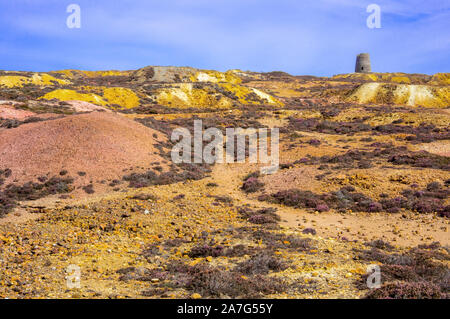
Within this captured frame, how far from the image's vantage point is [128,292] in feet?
22.4

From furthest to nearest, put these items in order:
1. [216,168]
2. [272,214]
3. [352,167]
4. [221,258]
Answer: [216,168] → [352,167] → [272,214] → [221,258]

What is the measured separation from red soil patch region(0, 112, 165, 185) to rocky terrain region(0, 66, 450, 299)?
0.33 ft

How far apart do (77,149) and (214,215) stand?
11.1m

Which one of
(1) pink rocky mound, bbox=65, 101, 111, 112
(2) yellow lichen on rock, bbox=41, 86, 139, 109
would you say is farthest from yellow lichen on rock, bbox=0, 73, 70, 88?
(1) pink rocky mound, bbox=65, 101, 111, 112

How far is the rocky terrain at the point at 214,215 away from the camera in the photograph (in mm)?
7268

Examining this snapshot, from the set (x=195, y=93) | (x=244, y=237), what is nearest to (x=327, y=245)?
(x=244, y=237)

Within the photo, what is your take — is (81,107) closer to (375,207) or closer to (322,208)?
(322,208)

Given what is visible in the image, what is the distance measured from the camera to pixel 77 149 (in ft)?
65.0

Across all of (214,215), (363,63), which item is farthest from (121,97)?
(363,63)

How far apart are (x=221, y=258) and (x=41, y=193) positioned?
11.9 m

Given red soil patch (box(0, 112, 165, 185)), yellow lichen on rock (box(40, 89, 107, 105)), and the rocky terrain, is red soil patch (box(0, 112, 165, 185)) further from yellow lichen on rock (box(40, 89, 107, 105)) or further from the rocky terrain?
yellow lichen on rock (box(40, 89, 107, 105))

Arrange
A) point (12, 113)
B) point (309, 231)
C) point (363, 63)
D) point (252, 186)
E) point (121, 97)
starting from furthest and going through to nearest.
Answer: point (363, 63) → point (121, 97) → point (12, 113) → point (252, 186) → point (309, 231)

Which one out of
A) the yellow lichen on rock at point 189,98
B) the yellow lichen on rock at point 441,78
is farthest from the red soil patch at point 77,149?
the yellow lichen on rock at point 441,78
